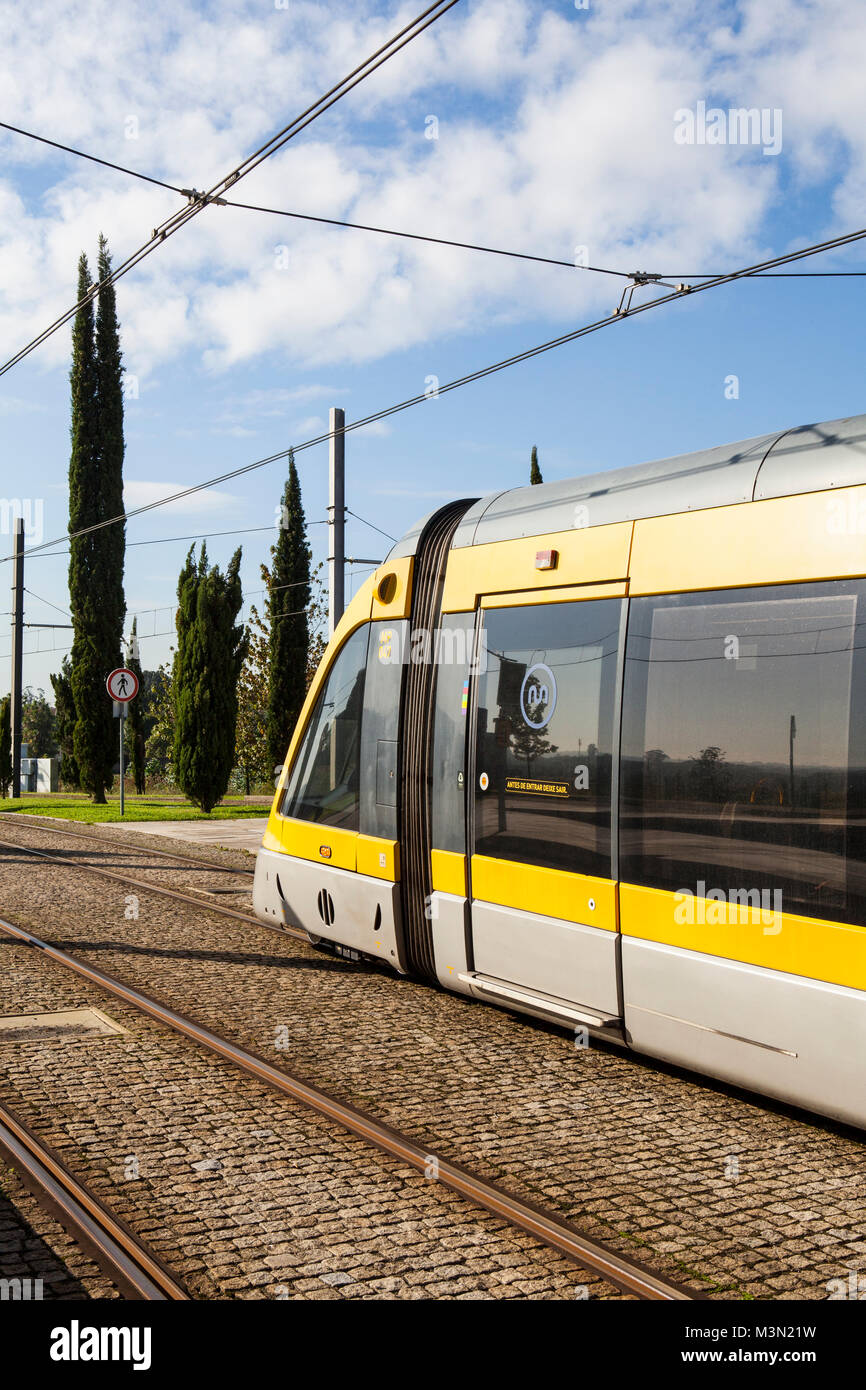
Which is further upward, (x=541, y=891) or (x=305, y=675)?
(x=305, y=675)

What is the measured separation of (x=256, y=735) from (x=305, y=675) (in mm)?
6698

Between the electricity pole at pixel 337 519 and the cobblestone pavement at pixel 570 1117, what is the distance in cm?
794

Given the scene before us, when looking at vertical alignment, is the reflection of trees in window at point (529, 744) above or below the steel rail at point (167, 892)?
above

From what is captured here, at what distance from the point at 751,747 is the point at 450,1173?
2.26 m

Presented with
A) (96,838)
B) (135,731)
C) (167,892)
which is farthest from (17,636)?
(167,892)

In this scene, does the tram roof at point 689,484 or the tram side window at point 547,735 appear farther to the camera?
the tram side window at point 547,735

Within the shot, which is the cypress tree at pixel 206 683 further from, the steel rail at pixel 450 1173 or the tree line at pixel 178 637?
the steel rail at pixel 450 1173

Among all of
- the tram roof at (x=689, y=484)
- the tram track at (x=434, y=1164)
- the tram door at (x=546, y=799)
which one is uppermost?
the tram roof at (x=689, y=484)

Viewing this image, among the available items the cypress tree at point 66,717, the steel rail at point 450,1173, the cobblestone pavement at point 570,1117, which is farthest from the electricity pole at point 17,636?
the steel rail at point 450,1173

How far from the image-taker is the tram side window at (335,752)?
8.62 metres

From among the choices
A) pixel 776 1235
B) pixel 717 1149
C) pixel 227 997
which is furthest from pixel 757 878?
pixel 227 997

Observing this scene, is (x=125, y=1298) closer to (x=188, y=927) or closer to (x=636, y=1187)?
(x=636, y=1187)

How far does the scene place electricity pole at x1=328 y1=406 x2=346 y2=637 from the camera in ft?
54.6
